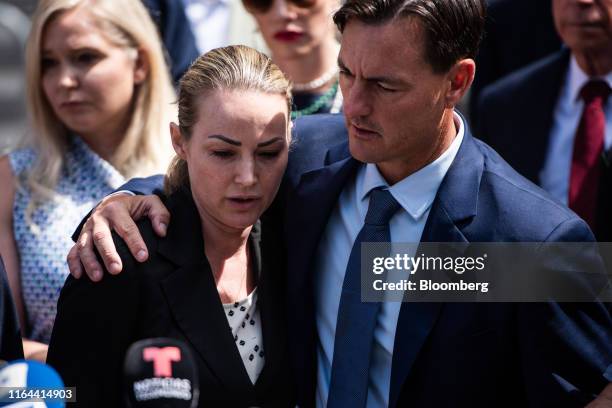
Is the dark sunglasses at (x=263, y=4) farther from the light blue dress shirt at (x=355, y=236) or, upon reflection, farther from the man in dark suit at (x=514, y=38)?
the light blue dress shirt at (x=355, y=236)

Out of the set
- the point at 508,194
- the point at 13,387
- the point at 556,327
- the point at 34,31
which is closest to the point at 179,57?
the point at 34,31

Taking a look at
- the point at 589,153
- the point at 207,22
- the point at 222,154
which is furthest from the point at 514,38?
the point at 222,154

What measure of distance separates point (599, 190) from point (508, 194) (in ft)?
4.03

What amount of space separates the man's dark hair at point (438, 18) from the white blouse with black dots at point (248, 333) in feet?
2.98

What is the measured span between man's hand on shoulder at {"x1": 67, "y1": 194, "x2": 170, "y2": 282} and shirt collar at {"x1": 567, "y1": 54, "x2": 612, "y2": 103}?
2076mm

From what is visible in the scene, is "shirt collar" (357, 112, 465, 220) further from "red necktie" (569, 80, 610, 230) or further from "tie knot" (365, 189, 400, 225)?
"red necktie" (569, 80, 610, 230)

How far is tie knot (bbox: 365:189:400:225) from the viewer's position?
3.06m

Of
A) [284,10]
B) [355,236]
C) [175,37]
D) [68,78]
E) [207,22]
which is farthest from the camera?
[207,22]

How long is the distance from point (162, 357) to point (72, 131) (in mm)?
2108

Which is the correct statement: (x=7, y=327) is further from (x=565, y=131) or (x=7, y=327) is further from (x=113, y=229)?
(x=565, y=131)

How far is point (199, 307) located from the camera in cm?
294

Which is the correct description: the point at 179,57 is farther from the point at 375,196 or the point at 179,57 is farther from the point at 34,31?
the point at 375,196

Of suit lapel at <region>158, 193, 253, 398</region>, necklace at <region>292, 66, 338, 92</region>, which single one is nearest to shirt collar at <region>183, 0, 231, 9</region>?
Result: necklace at <region>292, 66, 338, 92</region>

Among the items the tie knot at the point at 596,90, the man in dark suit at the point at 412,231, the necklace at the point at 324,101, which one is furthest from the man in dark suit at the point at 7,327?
the tie knot at the point at 596,90
